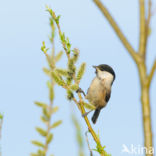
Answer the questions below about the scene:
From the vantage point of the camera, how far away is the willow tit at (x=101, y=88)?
823 centimetres

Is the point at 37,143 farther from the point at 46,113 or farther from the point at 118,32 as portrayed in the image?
the point at 118,32

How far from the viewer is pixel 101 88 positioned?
8375 mm

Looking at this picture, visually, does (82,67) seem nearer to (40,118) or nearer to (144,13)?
(144,13)

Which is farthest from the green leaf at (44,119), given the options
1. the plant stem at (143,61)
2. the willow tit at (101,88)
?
the willow tit at (101,88)

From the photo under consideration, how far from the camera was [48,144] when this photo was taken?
3.42 ft

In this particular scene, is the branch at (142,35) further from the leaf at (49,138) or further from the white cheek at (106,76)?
the white cheek at (106,76)

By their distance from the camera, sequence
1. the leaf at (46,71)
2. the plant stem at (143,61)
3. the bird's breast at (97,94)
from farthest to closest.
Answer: the bird's breast at (97,94), the plant stem at (143,61), the leaf at (46,71)

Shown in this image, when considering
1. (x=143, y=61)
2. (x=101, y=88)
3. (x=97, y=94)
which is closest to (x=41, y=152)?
(x=143, y=61)

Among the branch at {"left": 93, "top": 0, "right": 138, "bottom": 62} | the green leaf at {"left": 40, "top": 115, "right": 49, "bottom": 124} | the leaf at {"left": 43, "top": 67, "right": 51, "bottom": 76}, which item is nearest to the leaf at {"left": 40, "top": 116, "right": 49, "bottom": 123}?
the green leaf at {"left": 40, "top": 115, "right": 49, "bottom": 124}

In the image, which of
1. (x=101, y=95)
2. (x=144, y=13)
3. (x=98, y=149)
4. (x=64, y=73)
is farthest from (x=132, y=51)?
(x=101, y=95)

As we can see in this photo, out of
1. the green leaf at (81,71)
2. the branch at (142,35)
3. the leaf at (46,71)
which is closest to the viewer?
the leaf at (46,71)

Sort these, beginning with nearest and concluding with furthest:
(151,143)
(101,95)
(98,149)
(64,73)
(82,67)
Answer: (151,143) → (64,73) → (82,67) → (98,149) → (101,95)

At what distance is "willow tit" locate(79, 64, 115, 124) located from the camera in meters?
8.23

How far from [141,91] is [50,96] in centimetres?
51
